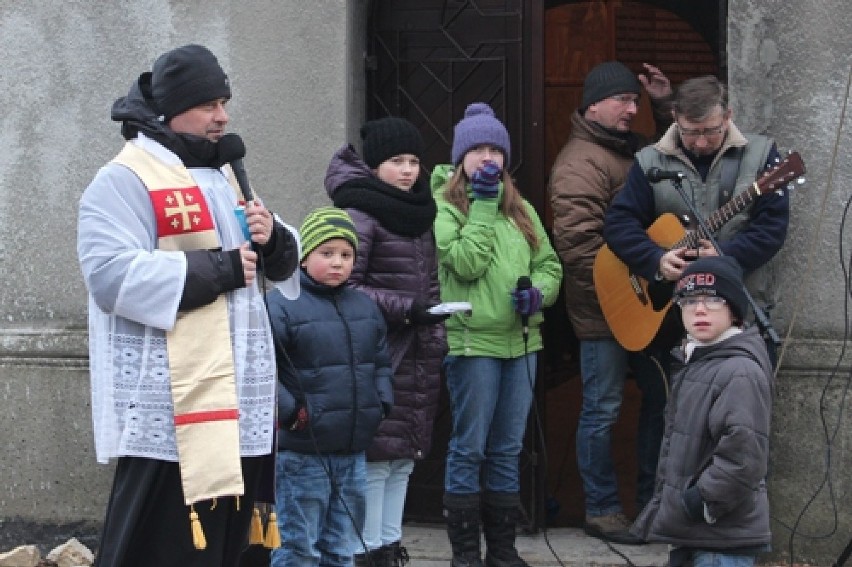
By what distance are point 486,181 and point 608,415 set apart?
1336mm

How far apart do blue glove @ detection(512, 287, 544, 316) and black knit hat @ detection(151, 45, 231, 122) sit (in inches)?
95.1

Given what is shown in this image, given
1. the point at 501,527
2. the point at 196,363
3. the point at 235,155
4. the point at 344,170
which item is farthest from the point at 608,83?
the point at 196,363

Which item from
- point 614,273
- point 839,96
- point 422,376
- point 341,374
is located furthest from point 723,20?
point 341,374

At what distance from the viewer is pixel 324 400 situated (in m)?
6.07

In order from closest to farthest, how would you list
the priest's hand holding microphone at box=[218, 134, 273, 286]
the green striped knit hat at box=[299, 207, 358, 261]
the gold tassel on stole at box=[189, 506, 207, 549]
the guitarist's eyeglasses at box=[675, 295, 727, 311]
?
the gold tassel on stole at box=[189, 506, 207, 549] → the priest's hand holding microphone at box=[218, 134, 273, 286] → the guitarist's eyeglasses at box=[675, 295, 727, 311] → the green striped knit hat at box=[299, 207, 358, 261]

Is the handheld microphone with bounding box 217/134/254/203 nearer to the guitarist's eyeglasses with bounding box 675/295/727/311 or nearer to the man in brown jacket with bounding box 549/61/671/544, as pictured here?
the guitarist's eyeglasses with bounding box 675/295/727/311

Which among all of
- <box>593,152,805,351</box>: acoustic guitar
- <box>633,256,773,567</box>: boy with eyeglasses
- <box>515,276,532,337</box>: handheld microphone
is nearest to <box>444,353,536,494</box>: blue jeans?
<box>515,276,532,337</box>: handheld microphone

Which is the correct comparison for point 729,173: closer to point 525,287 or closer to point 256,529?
point 525,287

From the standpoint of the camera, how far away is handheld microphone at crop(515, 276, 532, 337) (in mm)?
7062

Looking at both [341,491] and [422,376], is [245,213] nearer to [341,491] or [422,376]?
[341,491]

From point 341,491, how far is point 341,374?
0.45m

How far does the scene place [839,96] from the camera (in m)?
7.25

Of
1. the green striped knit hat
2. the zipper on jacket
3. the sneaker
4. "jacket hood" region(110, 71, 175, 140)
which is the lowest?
the sneaker

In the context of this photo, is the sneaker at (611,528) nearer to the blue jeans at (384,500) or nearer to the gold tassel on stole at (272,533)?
the blue jeans at (384,500)
